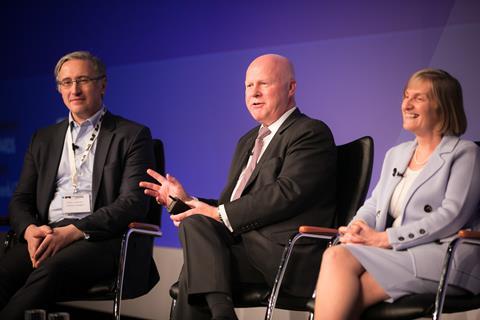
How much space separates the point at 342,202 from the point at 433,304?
0.88m

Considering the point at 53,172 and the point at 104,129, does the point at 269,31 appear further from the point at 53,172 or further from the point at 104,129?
the point at 53,172

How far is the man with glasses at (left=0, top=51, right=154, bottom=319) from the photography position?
3957 millimetres

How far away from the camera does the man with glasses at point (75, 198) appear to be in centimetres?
396

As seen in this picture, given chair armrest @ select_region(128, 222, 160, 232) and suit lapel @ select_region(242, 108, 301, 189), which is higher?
suit lapel @ select_region(242, 108, 301, 189)

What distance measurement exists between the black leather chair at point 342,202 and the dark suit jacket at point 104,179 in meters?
0.67

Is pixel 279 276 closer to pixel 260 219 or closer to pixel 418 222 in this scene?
pixel 260 219

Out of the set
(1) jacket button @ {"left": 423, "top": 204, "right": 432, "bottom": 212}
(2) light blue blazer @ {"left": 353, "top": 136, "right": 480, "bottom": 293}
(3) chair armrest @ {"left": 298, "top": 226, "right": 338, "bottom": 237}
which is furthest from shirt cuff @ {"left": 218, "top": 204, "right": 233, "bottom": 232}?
(1) jacket button @ {"left": 423, "top": 204, "right": 432, "bottom": 212}

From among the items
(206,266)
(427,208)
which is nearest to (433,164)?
(427,208)

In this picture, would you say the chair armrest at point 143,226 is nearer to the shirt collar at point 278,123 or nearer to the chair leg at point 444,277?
the shirt collar at point 278,123

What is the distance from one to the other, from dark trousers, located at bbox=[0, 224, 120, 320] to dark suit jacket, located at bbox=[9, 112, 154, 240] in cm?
11

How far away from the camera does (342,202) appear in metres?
3.74

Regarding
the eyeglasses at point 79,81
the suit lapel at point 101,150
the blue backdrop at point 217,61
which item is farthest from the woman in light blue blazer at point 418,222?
the eyeglasses at point 79,81

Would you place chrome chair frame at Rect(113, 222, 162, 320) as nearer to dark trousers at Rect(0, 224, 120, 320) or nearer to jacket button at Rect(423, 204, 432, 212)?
dark trousers at Rect(0, 224, 120, 320)

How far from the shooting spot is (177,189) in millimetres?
3869
